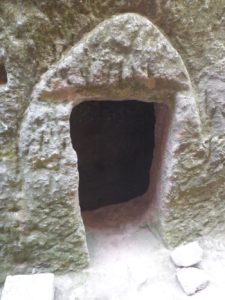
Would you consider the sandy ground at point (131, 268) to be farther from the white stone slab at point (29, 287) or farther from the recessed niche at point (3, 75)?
the recessed niche at point (3, 75)

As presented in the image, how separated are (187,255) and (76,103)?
820 millimetres

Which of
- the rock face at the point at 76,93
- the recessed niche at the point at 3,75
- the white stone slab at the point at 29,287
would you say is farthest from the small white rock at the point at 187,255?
the recessed niche at the point at 3,75

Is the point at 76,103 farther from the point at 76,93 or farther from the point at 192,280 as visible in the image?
the point at 192,280

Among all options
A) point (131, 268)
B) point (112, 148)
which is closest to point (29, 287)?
point (131, 268)

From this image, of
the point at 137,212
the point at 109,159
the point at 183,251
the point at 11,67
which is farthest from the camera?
the point at 109,159

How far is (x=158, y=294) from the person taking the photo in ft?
4.70

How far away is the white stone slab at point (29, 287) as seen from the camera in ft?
4.23

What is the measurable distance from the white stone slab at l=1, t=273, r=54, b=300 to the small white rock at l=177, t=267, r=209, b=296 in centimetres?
54

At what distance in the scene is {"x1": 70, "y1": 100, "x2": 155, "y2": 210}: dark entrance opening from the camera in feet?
6.48

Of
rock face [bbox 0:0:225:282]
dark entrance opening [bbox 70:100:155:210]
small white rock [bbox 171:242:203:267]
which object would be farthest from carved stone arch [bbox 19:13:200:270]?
dark entrance opening [bbox 70:100:155:210]

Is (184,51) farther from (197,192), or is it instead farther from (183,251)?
(183,251)

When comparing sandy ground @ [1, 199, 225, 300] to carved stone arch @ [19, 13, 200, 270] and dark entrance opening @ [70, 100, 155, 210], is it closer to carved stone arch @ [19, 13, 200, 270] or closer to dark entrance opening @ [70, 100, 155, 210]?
carved stone arch @ [19, 13, 200, 270]

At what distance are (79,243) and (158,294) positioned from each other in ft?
1.28

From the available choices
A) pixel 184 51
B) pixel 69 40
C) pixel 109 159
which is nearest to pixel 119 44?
pixel 69 40
